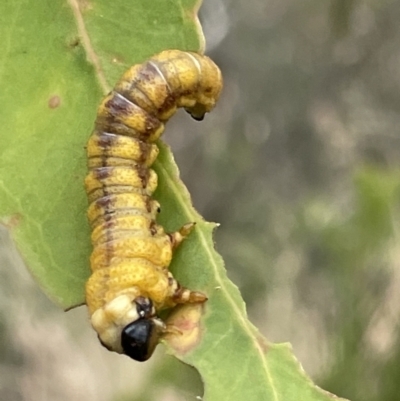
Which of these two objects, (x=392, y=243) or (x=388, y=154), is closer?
(x=392, y=243)

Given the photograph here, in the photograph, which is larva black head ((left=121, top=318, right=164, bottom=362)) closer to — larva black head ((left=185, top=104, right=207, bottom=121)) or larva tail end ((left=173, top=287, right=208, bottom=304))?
larva tail end ((left=173, top=287, right=208, bottom=304))

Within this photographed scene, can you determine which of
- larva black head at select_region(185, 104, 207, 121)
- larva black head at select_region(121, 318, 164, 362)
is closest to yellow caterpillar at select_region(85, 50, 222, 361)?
larva black head at select_region(121, 318, 164, 362)

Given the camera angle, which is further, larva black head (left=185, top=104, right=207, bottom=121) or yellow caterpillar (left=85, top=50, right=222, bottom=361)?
larva black head (left=185, top=104, right=207, bottom=121)

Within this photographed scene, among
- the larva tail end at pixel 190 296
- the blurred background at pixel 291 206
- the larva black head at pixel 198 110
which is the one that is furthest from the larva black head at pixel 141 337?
the blurred background at pixel 291 206

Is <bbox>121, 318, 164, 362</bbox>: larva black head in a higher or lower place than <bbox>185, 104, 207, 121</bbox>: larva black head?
lower

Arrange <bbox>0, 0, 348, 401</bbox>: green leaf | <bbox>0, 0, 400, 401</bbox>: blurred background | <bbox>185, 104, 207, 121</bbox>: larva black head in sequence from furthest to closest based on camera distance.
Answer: <bbox>0, 0, 400, 401</bbox>: blurred background → <bbox>185, 104, 207, 121</bbox>: larva black head → <bbox>0, 0, 348, 401</bbox>: green leaf

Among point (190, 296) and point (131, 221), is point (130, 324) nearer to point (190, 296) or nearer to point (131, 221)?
point (190, 296)

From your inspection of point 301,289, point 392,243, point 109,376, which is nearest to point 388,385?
point 392,243

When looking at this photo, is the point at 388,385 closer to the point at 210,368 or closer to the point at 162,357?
the point at 162,357
